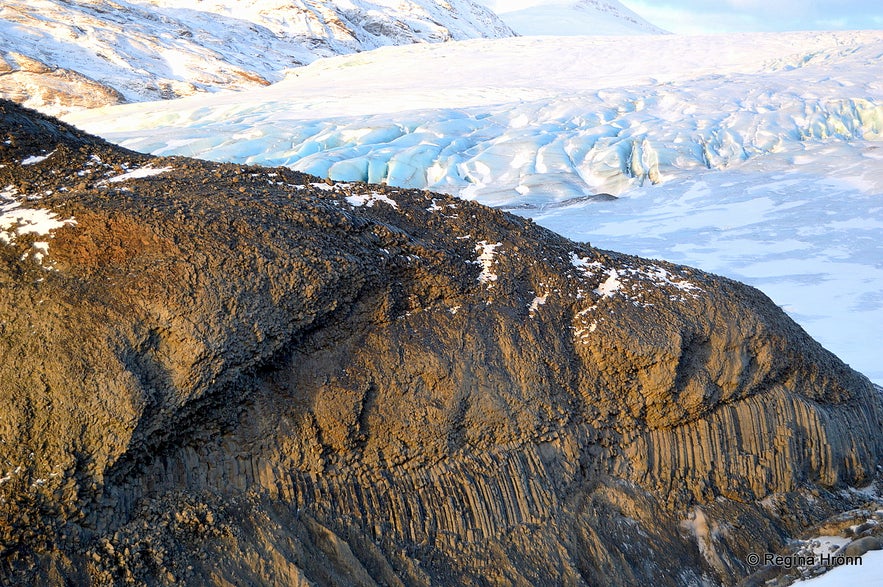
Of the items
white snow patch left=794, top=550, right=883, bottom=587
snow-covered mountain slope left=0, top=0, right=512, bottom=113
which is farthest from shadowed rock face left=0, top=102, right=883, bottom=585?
snow-covered mountain slope left=0, top=0, right=512, bottom=113

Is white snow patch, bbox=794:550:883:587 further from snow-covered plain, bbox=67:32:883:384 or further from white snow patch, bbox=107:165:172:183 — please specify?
snow-covered plain, bbox=67:32:883:384

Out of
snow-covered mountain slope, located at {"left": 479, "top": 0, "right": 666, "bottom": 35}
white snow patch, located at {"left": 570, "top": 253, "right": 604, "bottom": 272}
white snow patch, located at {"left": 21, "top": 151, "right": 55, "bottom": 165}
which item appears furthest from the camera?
snow-covered mountain slope, located at {"left": 479, "top": 0, "right": 666, "bottom": 35}

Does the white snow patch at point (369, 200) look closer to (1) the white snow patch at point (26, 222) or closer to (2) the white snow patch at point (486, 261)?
(2) the white snow patch at point (486, 261)

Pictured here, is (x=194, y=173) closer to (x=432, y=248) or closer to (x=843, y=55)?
(x=432, y=248)

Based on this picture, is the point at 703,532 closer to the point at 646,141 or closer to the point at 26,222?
the point at 26,222

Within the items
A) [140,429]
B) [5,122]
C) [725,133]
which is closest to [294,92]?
[725,133]
